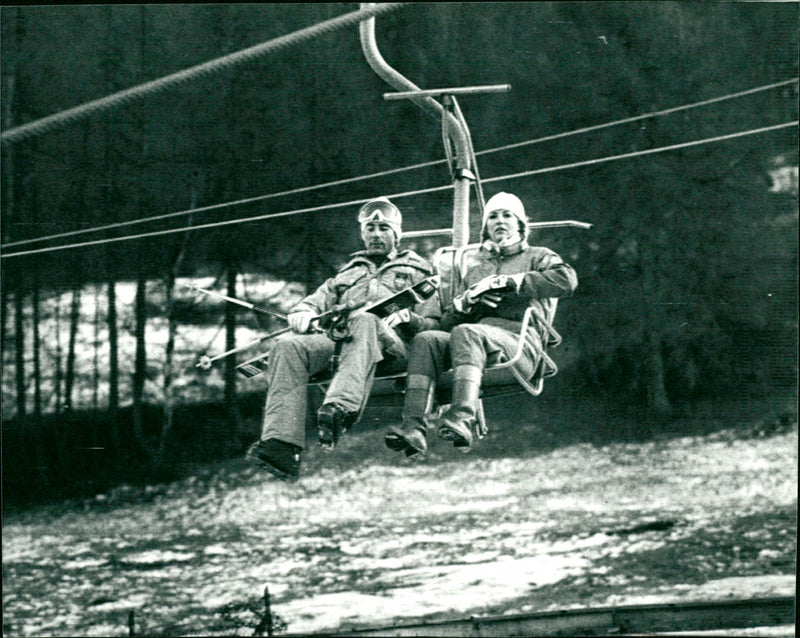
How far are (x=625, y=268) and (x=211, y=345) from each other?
238cm

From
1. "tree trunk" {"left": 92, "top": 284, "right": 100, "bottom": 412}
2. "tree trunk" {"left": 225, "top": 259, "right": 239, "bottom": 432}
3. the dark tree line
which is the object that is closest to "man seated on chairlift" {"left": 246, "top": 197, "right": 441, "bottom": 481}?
the dark tree line

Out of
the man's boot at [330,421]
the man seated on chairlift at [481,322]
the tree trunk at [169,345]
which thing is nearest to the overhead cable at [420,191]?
the tree trunk at [169,345]

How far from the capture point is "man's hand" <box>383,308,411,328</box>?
201 inches

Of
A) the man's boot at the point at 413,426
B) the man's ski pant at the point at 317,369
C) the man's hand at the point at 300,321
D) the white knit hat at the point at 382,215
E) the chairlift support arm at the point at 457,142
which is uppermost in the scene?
the chairlift support arm at the point at 457,142

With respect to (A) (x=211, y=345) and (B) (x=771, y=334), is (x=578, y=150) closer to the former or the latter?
(B) (x=771, y=334)

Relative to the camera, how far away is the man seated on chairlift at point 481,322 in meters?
4.73

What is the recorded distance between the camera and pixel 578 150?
691cm

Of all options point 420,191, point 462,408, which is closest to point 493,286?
point 462,408

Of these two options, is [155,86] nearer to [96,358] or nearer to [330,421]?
[330,421]

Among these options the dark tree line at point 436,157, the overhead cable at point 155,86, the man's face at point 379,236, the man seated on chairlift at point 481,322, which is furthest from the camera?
the dark tree line at point 436,157

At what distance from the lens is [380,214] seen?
5.45m

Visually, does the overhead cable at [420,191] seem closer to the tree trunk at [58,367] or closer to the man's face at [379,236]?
the tree trunk at [58,367]

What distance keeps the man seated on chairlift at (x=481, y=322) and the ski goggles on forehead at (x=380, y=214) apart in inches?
15.8

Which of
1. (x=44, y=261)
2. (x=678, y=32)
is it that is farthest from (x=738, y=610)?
(x=44, y=261)
